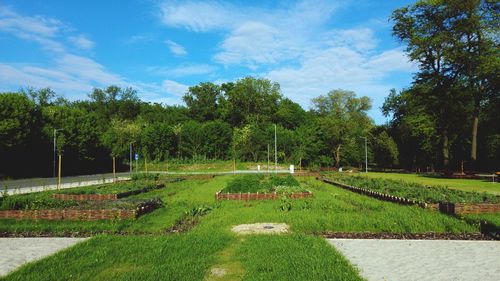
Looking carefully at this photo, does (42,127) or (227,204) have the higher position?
(42,127)

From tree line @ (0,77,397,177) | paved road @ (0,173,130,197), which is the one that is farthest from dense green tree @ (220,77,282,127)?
paved road @ (0,173,130,197)

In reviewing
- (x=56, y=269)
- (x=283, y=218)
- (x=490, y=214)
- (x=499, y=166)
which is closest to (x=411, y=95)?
(x=499, y=166)

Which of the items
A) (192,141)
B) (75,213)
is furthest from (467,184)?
(192,141)

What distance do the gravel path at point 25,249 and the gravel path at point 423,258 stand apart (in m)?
6.35

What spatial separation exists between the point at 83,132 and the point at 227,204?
45119 millimetres

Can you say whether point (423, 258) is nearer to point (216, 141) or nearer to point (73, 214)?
point (73, 214)

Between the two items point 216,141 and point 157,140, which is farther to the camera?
point 216,141

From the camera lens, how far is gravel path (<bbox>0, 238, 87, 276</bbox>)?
7.24 meters

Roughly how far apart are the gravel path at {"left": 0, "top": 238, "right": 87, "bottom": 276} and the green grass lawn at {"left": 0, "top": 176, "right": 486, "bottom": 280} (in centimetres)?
48

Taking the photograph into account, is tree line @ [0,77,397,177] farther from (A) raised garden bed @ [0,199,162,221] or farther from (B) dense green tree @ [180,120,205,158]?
(A) raised garden bed @ [0,199,162,221]

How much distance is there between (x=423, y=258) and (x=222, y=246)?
13.7 feet

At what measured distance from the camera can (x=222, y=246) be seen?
27.2 ft

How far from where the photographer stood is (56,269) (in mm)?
6684

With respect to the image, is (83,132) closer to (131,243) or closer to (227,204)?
(227,204)
